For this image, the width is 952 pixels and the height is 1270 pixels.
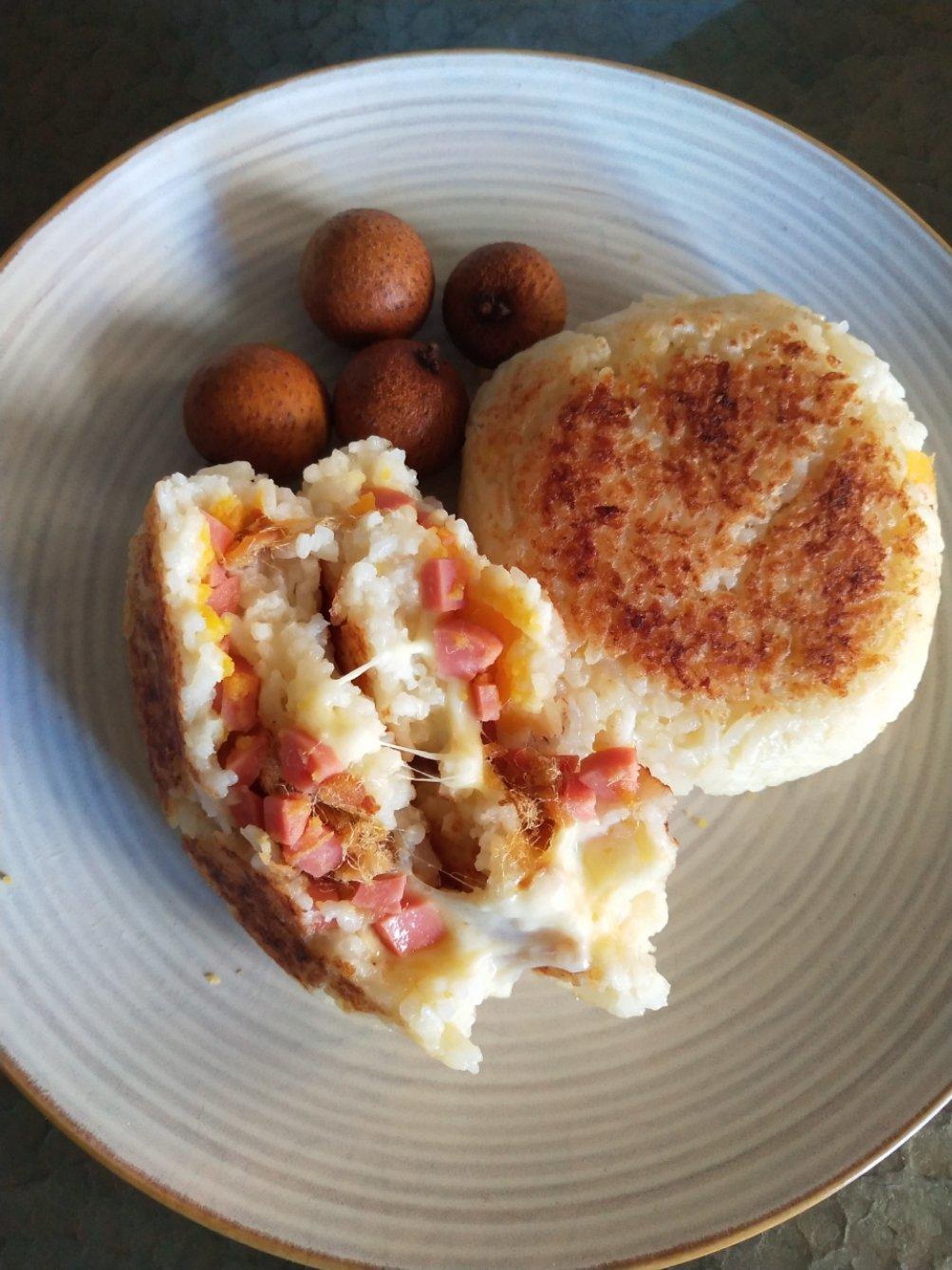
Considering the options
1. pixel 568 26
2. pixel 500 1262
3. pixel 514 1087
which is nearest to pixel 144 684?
pixel 514 1087

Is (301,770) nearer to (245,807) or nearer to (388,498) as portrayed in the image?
(245,807)

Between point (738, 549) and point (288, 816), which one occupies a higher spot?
point (738, 549)

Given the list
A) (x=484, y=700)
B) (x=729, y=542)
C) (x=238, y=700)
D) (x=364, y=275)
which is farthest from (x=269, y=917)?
(x=364, y=275)

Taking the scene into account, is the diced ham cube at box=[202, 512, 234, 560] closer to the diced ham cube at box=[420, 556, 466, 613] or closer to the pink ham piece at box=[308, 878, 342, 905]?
the diced ham cube at box=[420, 556, 466, 613]

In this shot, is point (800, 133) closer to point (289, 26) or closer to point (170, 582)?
point (289, 26)

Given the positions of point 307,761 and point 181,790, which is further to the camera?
point 181,790
